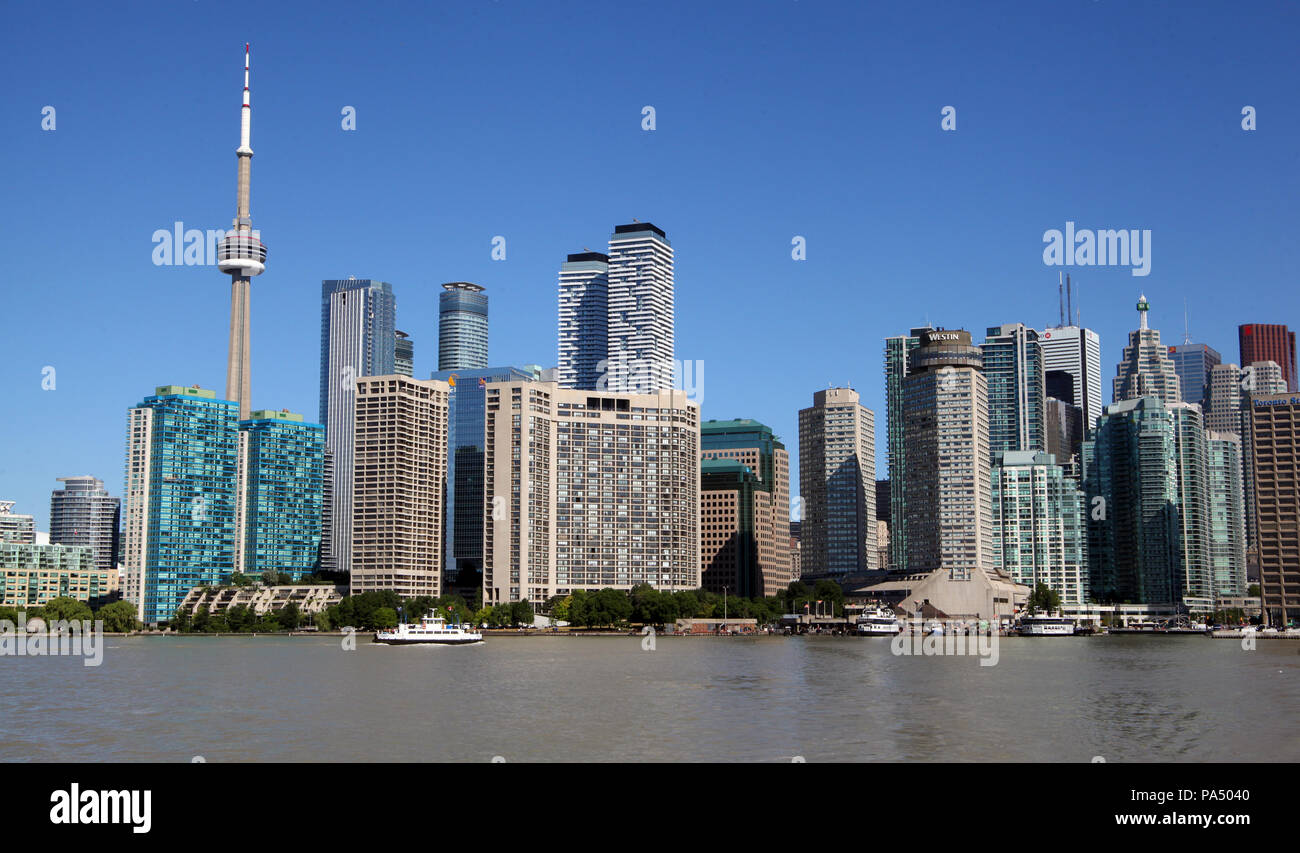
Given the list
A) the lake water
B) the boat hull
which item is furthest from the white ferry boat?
the lake water

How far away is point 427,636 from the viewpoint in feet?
577

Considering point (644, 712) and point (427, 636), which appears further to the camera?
point (427, 636)

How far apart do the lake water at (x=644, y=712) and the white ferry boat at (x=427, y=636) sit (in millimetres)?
58335

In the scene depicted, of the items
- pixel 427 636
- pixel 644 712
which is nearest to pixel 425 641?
pixel 427 636

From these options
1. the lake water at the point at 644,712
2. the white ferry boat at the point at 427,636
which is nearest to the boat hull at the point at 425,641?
the white ferry boat at the point at 427,636

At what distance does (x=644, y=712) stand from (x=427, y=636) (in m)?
117

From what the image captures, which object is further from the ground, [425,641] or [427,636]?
[427,636]

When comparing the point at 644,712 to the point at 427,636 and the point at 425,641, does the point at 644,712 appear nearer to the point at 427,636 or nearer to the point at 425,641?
the point at 427,636

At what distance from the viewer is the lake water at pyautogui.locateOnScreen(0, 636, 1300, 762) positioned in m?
49.0

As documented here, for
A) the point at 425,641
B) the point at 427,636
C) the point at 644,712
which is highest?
the point at 644,712
